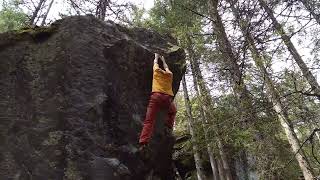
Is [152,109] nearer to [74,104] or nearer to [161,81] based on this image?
[161,81]

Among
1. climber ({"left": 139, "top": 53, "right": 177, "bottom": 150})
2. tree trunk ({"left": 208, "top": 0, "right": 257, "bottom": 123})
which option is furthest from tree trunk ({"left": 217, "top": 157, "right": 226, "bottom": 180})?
climber ({"left": 139, "top": 53, "right": 177, "bottom": 150})

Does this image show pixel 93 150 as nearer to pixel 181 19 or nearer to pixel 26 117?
pixel 26 117

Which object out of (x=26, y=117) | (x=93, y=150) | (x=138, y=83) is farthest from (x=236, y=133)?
(x=26, y=117)

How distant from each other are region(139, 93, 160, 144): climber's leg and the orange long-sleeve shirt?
Result: 21 cm

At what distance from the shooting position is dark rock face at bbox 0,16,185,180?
5.80m

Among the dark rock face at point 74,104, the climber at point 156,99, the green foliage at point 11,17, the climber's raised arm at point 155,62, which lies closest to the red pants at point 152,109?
the climber at point 156,99

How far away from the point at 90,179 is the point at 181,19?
27.3 feet

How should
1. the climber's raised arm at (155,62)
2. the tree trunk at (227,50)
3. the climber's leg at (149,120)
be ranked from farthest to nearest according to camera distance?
the tree trunk at (227,50)
the climber's raised arm at (155,62)
the climber's leg at (149,120)

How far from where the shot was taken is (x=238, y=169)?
14172mm

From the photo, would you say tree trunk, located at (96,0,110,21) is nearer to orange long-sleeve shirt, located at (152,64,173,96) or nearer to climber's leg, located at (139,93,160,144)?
orange long-sleeve shirt, located at (152,64,173,96)

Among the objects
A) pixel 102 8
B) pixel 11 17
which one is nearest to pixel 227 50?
pixel 102 8

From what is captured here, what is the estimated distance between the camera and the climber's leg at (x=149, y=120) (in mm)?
6609

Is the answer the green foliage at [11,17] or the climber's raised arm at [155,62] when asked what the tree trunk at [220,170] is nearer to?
the climber's raised arm at [155,62]

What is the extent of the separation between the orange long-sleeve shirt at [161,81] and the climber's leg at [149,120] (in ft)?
0.68
